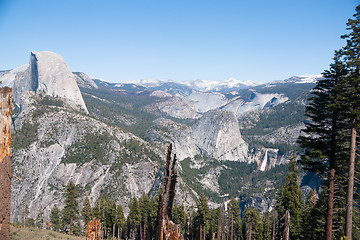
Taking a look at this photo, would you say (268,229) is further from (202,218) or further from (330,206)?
(330,206)

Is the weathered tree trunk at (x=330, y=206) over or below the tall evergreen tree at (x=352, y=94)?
below

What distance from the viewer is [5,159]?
809 centimetres

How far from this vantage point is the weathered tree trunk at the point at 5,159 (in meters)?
7.88

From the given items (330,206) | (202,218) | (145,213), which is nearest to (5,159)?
(330,206)

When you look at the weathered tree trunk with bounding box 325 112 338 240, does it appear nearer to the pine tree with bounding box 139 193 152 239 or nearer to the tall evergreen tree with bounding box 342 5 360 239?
the tall evergreen tree with bounding box 342 5 360 239

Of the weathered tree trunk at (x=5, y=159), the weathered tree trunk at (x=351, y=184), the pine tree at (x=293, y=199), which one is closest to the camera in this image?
the weathered tree trunk at (x=5, y=159)

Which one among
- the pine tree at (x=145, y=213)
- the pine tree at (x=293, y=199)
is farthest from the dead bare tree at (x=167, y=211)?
the pine tree at (x=145, y=213)

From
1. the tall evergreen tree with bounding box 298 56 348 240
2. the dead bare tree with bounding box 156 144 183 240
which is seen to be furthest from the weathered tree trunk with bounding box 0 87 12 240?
the tall evergreen tree with bounding box 298 56 348 240

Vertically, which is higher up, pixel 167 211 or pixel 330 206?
pixel 167 211

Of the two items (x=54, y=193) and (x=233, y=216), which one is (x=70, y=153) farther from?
(x=233, y=216)

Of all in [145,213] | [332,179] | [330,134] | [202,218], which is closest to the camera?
[332,179]

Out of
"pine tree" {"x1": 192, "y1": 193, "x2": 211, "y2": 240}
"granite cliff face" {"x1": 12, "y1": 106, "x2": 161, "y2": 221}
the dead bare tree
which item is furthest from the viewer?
"granite cliff face" {"x1": 12, "y1": 106, "x2": 161, "y2": 221}

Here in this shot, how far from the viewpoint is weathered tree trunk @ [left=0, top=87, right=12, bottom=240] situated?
7.88 m

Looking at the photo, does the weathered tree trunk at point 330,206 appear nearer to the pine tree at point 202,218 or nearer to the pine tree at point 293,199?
the pine tree at point 293,199
